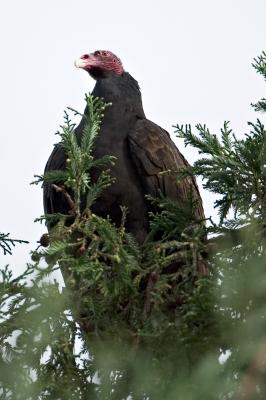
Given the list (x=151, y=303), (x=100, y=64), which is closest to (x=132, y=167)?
(x=100, y=64)

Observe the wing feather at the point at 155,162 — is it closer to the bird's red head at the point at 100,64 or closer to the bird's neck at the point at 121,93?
the bird's neck at the point at 121,93

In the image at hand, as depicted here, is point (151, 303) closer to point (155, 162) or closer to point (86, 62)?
point (155, 162)

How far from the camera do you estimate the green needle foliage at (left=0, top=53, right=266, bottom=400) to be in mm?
2654

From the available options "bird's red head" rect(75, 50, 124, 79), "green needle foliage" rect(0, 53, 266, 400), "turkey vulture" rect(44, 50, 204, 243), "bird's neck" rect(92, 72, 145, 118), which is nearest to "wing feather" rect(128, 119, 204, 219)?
"turkey vulture" rect(44, 50, 204, 243)

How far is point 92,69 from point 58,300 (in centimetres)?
403

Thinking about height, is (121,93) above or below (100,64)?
below

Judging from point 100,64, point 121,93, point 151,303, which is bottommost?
point 151,303

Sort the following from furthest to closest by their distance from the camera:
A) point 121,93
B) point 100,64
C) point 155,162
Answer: point 100,64, point 121,93, point 155,162

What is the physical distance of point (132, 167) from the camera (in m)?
5.84

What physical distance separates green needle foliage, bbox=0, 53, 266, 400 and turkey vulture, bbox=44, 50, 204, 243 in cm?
158

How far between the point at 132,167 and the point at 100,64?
147cm

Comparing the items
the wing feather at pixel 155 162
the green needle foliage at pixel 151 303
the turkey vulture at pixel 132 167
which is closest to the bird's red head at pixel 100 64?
the turkey vulture at pixel 132 167

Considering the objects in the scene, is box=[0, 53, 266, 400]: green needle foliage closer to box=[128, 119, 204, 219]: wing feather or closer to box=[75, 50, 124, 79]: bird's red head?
box=[128, 119, 204, 219]: wing feather

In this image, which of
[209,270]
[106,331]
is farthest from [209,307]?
[106,331]
